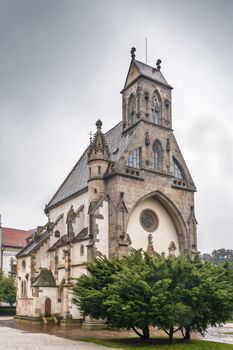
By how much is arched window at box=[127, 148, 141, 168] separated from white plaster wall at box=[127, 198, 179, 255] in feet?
12.8

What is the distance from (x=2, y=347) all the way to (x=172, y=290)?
32.4 feet

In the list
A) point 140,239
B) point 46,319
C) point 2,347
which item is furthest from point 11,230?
point 2,347

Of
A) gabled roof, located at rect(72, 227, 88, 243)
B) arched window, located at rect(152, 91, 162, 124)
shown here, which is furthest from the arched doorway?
arched window, located at rect(152, 91, 162, 124)

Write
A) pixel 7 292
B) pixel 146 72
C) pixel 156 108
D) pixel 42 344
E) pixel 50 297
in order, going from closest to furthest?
pixel 42 344 < pixel 50 297 < pixel 156 108 < pixel 146 72 < pixel 7 292

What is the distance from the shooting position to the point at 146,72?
4734 cm

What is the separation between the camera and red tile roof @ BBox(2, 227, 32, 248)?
3152 inches

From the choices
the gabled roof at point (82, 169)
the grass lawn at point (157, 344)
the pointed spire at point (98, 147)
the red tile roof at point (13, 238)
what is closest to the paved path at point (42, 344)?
the grass lawn at point (157, 344)

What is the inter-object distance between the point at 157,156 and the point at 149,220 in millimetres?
6844

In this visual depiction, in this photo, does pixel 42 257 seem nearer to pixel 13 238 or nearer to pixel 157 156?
pixel 157 156

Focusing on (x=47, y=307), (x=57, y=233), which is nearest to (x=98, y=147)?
(x=57, y=233)

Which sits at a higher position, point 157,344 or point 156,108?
point 156,108

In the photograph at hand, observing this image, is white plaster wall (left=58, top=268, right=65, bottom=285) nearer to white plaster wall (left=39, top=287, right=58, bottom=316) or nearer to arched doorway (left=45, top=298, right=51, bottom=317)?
white plaster wall (left=39, top=287, right=58, bottom=316)

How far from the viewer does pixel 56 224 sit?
5100 cm

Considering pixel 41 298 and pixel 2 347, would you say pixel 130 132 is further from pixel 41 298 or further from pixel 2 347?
pixel 2 347
